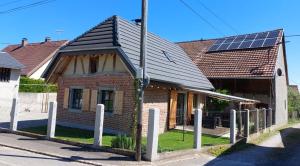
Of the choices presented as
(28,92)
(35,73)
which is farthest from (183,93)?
(35,73)

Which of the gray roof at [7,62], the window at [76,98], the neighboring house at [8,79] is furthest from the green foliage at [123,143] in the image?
the gray roof at [7,62]

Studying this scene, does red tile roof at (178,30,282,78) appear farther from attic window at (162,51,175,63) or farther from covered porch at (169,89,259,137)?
attic window at (162,51,175,63)

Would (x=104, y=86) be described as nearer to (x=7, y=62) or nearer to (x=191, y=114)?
(x=191, y=114)

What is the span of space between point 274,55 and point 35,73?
26088 millimetres

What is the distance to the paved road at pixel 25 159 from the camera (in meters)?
9.55

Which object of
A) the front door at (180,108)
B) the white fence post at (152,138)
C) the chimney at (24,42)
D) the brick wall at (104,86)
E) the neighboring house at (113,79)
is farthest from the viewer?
the chimney at (24,42)

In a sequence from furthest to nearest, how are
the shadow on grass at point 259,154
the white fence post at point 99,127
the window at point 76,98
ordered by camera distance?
the window at point 76,98 → the shadow on grass at point 259,154 → the white fence post at point 99,127

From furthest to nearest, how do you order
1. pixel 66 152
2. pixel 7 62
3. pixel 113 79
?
pixel 7 62
pixel 113 79
pixel 66 152

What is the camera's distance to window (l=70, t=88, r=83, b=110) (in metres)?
18.6

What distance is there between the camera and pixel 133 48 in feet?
55.9

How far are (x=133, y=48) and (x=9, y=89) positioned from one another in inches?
718

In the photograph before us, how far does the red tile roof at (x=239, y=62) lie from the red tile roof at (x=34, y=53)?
18270mm

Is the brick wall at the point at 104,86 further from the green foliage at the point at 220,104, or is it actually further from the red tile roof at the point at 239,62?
the red tile roof at the point at 239,62

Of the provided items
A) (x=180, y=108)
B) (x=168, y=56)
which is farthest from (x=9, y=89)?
(x=180, y=108)
